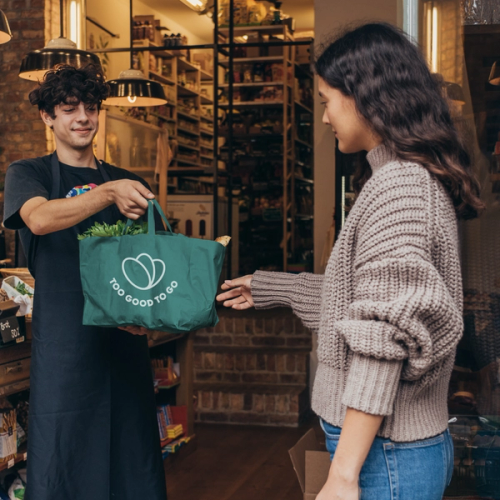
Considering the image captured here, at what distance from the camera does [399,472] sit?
117 centimetres

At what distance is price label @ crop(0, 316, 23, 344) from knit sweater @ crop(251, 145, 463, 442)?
1607 millimetres

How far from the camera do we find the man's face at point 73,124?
216 centimetres

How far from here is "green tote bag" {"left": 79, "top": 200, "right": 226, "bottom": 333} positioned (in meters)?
1.71

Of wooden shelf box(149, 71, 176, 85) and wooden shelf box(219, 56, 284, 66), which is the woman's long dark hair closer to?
wooden shelf box(219, 56, 284, 66)

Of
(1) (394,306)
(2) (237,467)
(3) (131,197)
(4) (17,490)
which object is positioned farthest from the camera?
(2) (237,467)

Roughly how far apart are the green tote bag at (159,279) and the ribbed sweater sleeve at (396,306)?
2.09 feet

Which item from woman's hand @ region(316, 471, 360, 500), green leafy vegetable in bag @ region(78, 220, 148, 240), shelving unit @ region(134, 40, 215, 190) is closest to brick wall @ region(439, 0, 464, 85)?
green leafy vegetable in bag @ region(78, 220, 148, 240)

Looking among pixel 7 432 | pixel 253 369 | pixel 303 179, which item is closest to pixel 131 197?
pixel 7 432

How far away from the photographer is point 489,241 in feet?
7.54

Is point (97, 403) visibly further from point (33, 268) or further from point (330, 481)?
point (330, 481)

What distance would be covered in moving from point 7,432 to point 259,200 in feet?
20.2

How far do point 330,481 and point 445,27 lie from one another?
1.75 metres

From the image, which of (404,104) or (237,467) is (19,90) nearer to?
(237,467)

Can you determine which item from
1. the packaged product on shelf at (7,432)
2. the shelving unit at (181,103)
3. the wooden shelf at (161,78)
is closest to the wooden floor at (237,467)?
the packaged product on shelf at (7,432)
